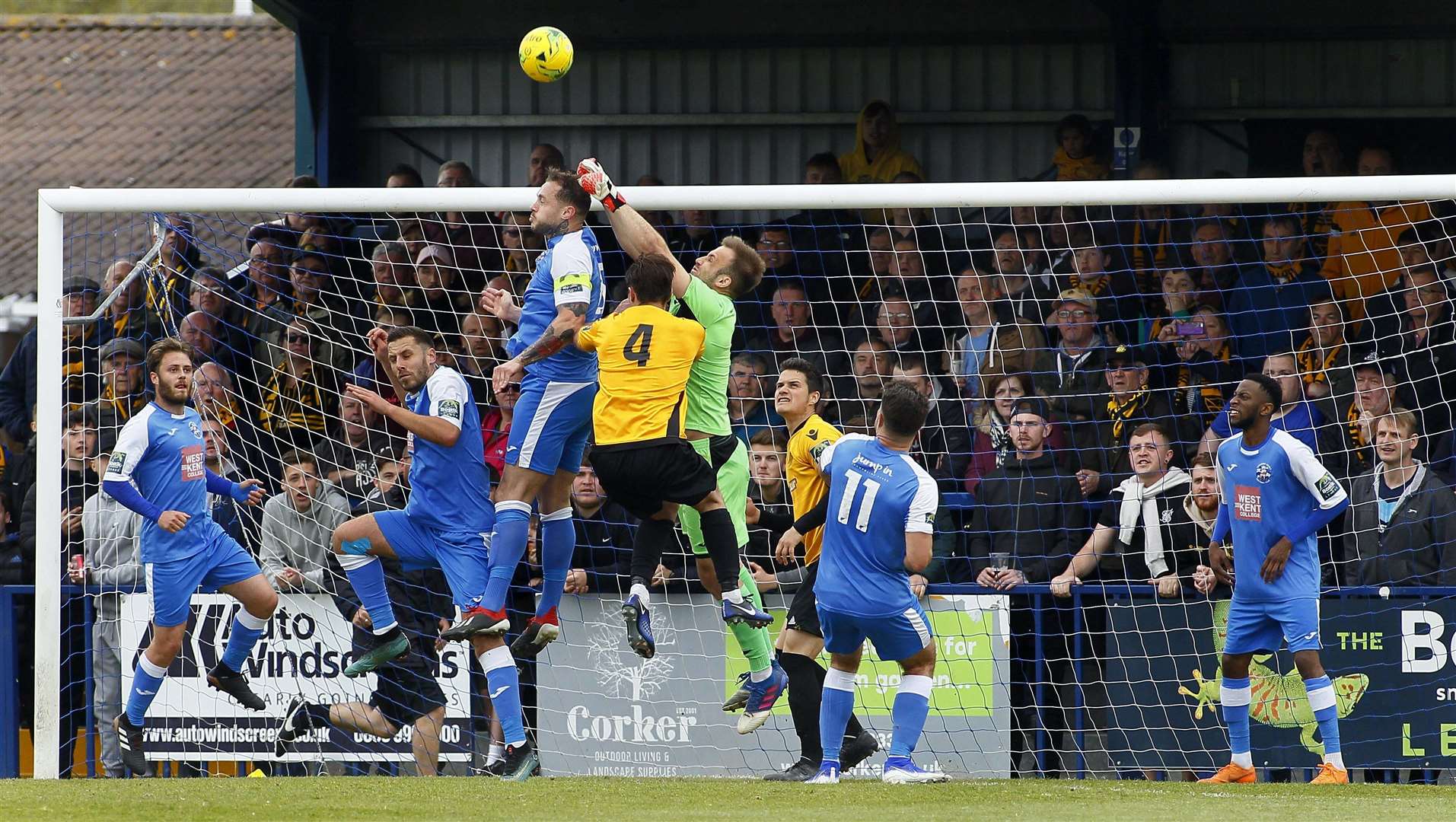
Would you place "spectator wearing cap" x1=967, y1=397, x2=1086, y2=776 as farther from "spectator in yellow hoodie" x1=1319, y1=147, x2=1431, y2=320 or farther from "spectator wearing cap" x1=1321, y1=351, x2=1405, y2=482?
"spectator in yellow hoodie" x1=1319, y1=147, x2=1431, y2=320

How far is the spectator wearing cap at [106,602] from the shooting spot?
1001cm

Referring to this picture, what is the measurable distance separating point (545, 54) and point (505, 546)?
7.83 feet

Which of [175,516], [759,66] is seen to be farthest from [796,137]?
[175,516]

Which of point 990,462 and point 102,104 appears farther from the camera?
point 102,104

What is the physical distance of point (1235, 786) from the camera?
8391 millimetres

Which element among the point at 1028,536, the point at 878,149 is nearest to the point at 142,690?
the point at 1028,536

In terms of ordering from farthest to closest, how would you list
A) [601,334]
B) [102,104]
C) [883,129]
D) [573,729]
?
[102,104] < [883,129] < [573,729] < [601,334]

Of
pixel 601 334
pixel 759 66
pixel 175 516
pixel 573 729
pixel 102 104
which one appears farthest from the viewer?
pixel 102 104

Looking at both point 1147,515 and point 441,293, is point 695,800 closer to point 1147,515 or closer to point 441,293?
point 1147,515

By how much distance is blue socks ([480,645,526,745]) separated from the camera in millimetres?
8570

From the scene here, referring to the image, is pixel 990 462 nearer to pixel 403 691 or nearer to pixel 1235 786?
pixel 1235 786

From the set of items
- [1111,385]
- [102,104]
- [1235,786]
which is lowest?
[1235,786]

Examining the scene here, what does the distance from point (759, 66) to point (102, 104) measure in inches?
348

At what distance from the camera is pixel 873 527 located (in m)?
7.90
